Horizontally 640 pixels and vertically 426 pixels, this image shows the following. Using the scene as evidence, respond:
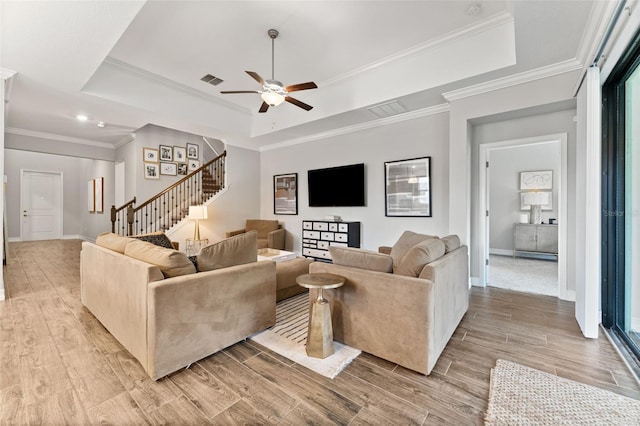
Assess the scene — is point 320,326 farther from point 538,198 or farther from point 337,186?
point 538,198

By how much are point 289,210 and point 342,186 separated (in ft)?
5.29

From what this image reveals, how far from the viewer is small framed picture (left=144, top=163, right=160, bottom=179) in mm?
6439

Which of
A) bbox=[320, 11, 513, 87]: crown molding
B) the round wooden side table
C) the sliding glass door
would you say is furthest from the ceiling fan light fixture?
the sliding glass door

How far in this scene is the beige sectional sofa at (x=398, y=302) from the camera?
6.33 feet

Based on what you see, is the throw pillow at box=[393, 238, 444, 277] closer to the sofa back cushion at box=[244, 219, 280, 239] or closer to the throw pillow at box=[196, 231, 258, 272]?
the throw pillow at box=[196, 231, 258, 272]

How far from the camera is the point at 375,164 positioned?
517 cm

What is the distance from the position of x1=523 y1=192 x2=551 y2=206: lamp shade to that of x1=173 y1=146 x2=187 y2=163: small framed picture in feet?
27.1

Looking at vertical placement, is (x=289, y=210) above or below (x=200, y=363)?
above

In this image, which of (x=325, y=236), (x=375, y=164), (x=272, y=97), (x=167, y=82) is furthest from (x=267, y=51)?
(x=325, y=236)

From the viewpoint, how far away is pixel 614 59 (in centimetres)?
230

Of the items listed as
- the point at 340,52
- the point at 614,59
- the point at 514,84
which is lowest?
the point at 614,59

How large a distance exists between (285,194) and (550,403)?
5.64m

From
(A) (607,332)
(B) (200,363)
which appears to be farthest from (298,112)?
(A) (607,332)

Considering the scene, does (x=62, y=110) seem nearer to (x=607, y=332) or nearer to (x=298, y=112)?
(x=298, y=112)
